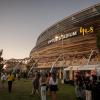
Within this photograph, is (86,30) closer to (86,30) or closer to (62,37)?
(86,30)

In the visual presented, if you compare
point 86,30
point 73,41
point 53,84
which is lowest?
point 53,84

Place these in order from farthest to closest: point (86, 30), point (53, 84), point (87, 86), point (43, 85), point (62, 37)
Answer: point (62, 37)
point (86, 30)
point (43, 85)
point (87, 86)
point (53, 84)

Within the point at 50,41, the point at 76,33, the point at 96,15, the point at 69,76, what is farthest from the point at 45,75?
the point at 50,41

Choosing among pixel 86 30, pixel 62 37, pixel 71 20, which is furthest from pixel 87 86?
pixel 62 37

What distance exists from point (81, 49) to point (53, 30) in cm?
2225

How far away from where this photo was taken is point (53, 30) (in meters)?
97.9

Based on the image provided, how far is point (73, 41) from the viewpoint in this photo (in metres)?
81.8

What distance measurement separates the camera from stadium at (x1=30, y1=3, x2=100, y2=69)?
2923 inches

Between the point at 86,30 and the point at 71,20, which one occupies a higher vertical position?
the point at 71,20

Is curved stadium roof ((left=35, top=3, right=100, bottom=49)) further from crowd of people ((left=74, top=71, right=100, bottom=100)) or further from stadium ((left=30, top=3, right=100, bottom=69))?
crowd of people ((left=74, top=71, right=100, bottom=100))

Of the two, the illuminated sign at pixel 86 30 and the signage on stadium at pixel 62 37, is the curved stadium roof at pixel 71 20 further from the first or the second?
the illuminated sign at pixel 86 30

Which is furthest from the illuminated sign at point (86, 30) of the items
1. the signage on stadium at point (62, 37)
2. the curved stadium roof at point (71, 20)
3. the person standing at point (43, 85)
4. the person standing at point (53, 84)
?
the person standing at point (53, 84)

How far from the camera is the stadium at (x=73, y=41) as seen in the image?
74250 millimetres

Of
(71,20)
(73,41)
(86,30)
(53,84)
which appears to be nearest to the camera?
(53,84)
